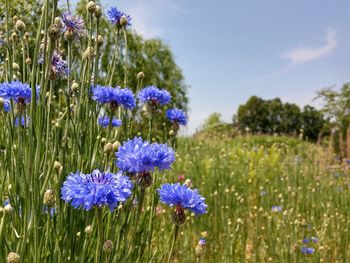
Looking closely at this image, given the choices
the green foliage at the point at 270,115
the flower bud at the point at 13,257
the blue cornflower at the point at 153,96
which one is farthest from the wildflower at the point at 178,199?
the green foliage at the point at 270,115

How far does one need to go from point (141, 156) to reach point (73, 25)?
0.84m

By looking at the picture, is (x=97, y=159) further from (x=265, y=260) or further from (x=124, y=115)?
(x=265, y=260)

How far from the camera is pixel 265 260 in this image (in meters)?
3.19

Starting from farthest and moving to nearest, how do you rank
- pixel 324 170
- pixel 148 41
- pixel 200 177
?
pixel 148 41
pixel 324 170
pixel 200 177

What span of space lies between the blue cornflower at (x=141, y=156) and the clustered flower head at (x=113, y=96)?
437 mm

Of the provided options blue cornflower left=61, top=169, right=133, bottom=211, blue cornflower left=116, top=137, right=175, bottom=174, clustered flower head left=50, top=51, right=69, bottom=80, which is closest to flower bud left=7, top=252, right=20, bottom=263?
blue cornflower left=61, top=169, right=133, bottom=211

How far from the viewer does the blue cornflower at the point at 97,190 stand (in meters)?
1.07

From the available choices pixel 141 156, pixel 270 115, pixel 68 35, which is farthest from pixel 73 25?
pixel 270 115

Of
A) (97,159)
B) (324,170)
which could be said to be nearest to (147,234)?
(97,159)

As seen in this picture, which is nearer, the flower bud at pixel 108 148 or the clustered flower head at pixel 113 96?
the flower bud at pixel 108 148

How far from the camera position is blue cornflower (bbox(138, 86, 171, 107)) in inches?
75.5

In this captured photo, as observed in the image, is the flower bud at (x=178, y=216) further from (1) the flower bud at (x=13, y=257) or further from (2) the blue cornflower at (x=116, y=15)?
(2) the blue cornflower at (x=116, y=15)

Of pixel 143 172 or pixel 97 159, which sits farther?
pixel 97 159

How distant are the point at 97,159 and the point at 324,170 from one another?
4724mm
